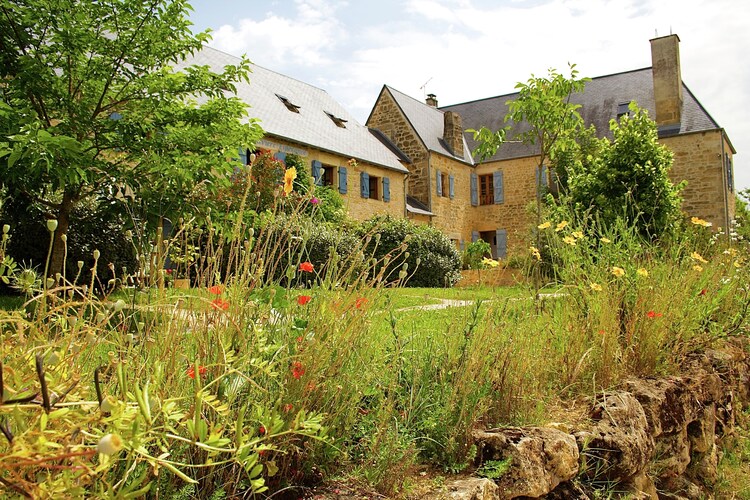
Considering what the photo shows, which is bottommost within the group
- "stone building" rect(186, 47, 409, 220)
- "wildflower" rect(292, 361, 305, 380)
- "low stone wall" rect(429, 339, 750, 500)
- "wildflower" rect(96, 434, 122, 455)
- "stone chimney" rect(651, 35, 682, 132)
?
"low stone wall" rect(429, 339, 750, 500)

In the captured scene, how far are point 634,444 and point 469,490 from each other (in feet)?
4.08

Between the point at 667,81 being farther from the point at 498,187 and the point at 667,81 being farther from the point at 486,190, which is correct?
the point at 486,190

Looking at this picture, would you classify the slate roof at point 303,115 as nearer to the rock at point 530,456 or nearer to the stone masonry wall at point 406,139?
the stone masonry wall at point 406,139

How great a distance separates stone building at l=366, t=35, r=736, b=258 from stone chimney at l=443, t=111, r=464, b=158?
0.15 feet

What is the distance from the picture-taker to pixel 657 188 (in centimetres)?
1154

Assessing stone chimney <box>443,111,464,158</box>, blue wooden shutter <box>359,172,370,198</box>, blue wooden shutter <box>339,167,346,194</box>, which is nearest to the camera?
blue wooden shutter <box>339,167,346,194</box>

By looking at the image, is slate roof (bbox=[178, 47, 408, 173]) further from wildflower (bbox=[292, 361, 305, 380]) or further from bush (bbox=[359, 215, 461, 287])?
wildflower (bbox=[292, 361, 305, 380])

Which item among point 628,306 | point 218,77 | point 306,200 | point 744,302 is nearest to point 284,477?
point 306,200

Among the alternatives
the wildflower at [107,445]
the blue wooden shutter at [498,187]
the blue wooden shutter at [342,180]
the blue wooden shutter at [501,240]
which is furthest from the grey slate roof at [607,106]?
the wildflower at [107,445]

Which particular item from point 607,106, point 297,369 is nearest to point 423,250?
point 297,369

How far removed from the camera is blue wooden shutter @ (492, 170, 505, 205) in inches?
1016

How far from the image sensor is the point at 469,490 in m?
1.83

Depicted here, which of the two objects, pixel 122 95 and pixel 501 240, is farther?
pixel 501 240

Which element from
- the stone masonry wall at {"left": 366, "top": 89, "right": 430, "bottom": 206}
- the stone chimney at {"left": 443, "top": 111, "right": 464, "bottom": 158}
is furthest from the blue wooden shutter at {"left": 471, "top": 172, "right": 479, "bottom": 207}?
the stone masonry wall at {"left": 366, "top": 89, "right": 430, "bottom": 206}
